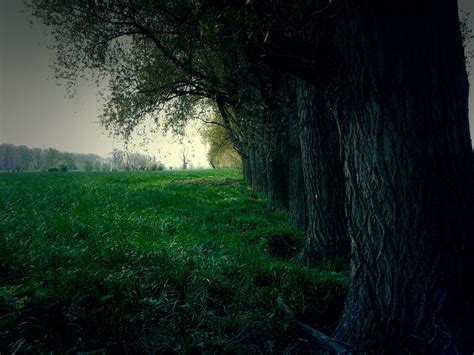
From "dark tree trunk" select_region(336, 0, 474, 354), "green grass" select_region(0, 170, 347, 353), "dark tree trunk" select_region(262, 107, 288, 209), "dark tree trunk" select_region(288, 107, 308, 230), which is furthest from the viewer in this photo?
"dark tree trunk" select_region(262, 107, 288, 209)

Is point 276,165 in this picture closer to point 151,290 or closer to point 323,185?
point 323,185

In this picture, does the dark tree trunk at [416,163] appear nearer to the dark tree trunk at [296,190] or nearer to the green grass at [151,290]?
the green grass at [151,290]

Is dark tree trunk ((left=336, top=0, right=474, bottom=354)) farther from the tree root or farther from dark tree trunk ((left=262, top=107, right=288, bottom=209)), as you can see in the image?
dark tree trunk ((left=262, top=107, right=288, bottom=209))

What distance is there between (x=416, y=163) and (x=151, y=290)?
140 inches

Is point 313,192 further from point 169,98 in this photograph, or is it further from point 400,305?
point 169,98

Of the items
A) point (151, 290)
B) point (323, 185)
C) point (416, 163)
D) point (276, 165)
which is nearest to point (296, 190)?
point (323, 185)

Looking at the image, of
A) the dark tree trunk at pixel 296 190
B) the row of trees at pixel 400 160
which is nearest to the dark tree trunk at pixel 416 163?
the row of trees at pixel 400 160

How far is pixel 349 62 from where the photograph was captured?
3.27 m

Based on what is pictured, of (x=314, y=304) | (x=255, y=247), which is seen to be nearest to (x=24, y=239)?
(x=255, y=247)

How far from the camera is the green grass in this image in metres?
3.14

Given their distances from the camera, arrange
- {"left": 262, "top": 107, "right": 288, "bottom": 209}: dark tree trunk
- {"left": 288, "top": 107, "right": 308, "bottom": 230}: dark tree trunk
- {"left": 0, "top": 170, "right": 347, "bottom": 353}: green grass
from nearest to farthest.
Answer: {"left": 0, "top": 170, "right": 347, "bottom": 353}: green grass < {"left": 288, "top": 107, "right": 308, "bottom": 230}: dark tree trunk < {"left": 262, "top": 107, "right": 288, "bottom": 209}: dark tree trunk

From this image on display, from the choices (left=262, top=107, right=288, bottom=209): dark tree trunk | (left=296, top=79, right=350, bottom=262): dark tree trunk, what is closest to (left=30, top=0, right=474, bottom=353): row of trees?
(left=296, top=79, right=350, bottom=262): dark tree trunk

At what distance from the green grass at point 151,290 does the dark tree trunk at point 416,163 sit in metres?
1.15

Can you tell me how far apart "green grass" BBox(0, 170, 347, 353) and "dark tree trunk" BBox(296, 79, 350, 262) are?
56 centimetres
